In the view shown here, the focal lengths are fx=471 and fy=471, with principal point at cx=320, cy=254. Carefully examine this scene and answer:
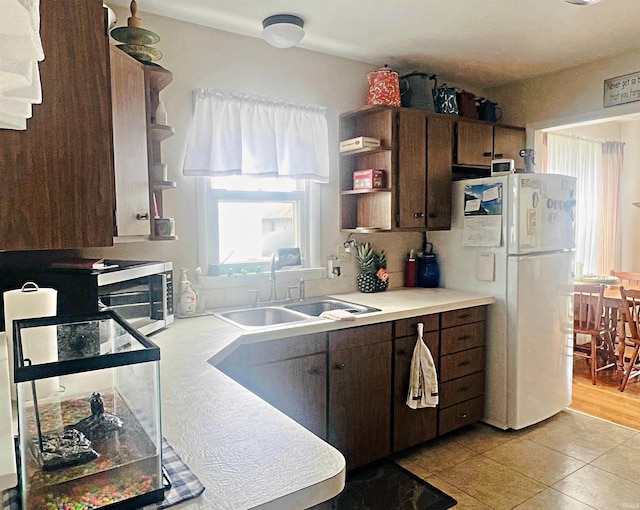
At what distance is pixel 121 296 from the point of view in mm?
1976

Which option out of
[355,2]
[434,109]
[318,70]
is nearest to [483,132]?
[434,109]

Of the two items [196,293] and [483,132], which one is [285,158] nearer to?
[196,293]

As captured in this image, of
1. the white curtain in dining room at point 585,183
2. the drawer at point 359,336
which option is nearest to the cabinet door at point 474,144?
the drawer at point 359,336

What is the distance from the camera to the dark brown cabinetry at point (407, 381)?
2699 mm

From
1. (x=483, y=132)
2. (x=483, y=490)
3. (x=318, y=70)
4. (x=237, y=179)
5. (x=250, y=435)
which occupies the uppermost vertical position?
(x=318, y=70)

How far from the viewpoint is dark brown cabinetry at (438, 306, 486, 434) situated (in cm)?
291

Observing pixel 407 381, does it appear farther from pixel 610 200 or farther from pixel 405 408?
pixel 610 200

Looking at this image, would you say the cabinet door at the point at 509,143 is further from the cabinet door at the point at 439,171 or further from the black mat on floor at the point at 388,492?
the black mat on floor at the point at 388,492

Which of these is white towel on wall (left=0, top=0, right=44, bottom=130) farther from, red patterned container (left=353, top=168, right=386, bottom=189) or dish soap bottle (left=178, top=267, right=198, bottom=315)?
red patterned container (left=353, top=168, right=386, bottom=189)

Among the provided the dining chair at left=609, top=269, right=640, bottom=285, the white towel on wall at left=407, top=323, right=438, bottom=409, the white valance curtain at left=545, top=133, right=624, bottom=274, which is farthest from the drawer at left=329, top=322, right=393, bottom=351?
the dining chair at left=609, top=269, right=640, bottom=285

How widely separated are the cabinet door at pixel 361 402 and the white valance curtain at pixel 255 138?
1.19m

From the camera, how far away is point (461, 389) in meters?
3.02

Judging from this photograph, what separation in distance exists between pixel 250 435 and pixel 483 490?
1811 millimetres

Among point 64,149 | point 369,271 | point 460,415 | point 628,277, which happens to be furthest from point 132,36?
point 628,277
